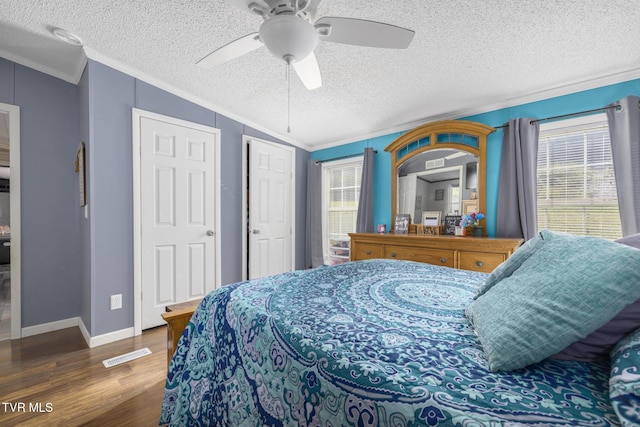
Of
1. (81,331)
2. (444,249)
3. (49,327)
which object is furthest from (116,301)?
(444,249)

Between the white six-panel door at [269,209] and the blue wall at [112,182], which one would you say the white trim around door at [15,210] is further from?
the white six-panel door at [269,209]

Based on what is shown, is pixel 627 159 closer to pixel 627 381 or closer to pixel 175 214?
pixel 627 381

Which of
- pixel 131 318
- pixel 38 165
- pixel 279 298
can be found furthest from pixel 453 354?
pixel 38 165

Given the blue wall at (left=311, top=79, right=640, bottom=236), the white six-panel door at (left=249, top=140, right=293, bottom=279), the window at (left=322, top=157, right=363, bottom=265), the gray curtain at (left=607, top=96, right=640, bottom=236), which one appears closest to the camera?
the gray curtain at (left=607, top=96, right=640, bottom=236)

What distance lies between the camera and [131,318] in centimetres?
262

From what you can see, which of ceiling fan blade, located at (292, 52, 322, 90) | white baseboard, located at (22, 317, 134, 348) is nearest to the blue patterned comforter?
ceiling fan blade, located at (292, 52, 322, 90)

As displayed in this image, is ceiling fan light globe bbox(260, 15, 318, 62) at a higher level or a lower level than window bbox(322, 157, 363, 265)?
higher

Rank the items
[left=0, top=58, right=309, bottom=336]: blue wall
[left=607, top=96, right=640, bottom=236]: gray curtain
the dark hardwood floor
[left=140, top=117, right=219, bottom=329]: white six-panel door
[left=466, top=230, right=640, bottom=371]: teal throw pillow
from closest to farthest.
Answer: [left=466, top=230, right=640, bottom=371]: teal throw pillow < the dark hardwood floor < [left=607, top=96, right=640, bottom=236]: gray curtain < [left=0, top=58, right=309, bottom=336]: blue wall < [left=140, top=117, right=219, bottom=329]: white six-panel door

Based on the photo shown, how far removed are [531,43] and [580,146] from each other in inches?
44.4

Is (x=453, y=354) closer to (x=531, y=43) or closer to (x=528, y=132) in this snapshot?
(x=531, y=43)

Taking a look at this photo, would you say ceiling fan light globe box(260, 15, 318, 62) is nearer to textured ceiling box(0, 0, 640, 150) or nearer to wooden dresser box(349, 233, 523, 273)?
textured ceiling box(0, 0, 640, 150)

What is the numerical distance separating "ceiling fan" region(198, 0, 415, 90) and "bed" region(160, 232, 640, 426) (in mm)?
1196

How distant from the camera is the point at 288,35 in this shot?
1350 millimetres

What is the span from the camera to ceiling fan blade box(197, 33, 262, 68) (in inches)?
62.6
